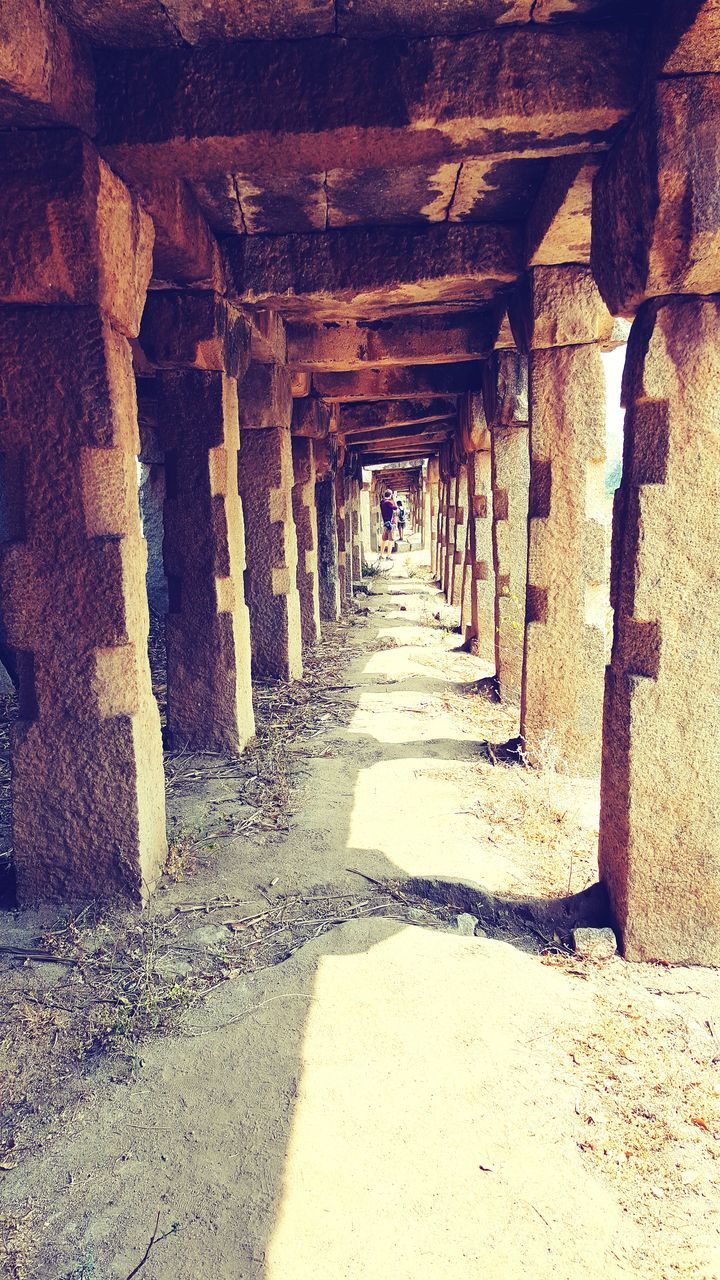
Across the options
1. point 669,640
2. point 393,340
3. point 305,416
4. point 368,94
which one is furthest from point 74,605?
point 305,416

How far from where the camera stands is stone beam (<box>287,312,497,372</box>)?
6.89m

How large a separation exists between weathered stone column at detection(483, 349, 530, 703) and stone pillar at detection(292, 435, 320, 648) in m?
2.82

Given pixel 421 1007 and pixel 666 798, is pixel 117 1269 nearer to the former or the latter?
pixel 421 1007

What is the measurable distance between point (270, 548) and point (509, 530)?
2.30 m

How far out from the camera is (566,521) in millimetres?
4910

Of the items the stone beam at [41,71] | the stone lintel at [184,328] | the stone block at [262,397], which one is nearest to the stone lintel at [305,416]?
the stone block at [262,397]

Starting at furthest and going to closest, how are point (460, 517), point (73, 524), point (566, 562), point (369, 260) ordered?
point (460, 517) → point (566, 562) → point (369, 260) → point (73, 524)

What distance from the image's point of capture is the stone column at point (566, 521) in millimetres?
4754

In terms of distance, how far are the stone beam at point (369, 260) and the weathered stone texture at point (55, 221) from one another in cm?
175

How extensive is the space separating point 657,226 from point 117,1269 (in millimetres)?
3459

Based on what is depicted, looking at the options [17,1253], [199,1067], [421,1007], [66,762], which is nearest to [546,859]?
[421,1007]

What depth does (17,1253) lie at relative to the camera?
5.96 ft

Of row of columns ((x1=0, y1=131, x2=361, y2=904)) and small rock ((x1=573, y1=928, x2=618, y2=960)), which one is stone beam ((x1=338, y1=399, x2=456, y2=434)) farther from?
small rock ((x1=573, y1=928, x2=618, y2=960))

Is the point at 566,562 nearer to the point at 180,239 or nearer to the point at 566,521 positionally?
the point at 566,521
